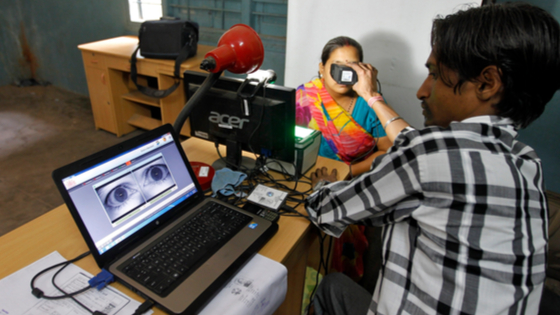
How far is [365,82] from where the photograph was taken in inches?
55.3

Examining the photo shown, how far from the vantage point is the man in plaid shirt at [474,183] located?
607mm

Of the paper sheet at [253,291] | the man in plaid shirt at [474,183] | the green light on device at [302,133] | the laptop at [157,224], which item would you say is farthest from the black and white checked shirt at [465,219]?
the green light on device at [302,133]

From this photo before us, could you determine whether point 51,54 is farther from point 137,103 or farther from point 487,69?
point 487,69

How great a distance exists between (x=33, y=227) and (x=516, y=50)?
1217 mm

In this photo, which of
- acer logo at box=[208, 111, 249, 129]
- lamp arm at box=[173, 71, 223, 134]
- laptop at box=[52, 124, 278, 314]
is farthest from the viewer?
acer logo at box=[208, 111, 249, 129]

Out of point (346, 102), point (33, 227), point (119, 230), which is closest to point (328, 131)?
point (346, 102)

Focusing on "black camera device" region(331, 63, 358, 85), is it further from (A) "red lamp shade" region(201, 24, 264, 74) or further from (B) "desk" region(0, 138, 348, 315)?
(B) "desk" region(0, 138, 348, 315)

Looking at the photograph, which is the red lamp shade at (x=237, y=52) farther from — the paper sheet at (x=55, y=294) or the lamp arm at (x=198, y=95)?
the paper sheet at (x=55, y=294)

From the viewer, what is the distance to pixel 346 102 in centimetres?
163

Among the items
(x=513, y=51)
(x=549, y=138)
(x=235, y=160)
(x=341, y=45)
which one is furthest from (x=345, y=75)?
(x=549, y=138)

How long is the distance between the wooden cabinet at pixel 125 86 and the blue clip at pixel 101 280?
197cm

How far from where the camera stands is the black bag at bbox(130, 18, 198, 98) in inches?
97.7

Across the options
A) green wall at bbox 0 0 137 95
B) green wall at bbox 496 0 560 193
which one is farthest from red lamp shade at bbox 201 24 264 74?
green wall at bbox 0 0 137 95

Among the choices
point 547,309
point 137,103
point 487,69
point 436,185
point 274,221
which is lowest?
point 137,103
